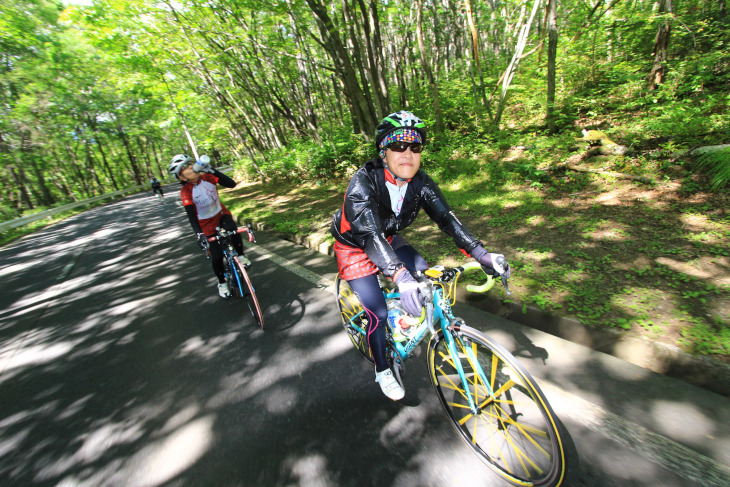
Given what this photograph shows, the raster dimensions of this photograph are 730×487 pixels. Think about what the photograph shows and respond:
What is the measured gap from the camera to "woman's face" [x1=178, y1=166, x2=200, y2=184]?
4.04 meters

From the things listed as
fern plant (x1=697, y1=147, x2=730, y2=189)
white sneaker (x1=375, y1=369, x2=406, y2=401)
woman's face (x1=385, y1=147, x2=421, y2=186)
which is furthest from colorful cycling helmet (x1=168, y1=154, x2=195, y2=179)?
fern plant (x1=697, y1=147, x2=730, y2=189)

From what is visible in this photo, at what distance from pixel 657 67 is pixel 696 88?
1190 mm

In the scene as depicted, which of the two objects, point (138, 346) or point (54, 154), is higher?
point (54, 154)

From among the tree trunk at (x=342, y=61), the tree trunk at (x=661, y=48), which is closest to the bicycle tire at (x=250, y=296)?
the tree trunk at (x=342, y=61)

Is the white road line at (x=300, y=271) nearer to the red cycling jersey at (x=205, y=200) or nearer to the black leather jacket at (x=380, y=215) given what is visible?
the red cycling jersey at (x=205, y=200)

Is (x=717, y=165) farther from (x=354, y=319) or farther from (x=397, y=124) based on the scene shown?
(x=354, y=319)

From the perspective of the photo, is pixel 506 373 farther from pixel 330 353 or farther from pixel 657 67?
pixel 657 67

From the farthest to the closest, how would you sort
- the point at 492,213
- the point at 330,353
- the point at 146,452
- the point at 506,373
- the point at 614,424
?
1. the point at 492,213
2. the point at 330,353
3. the point at 146,452
4. the point at 614,424
5. the point at 506,373

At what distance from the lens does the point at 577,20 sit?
1127 cm

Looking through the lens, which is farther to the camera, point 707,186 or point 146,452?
point 707,186

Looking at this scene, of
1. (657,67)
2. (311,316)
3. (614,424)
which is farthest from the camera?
(657,67)

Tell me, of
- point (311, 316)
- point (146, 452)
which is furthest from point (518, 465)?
point (146, 452)

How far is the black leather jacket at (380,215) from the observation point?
2033 mm

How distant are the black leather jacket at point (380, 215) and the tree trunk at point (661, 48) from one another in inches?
349
